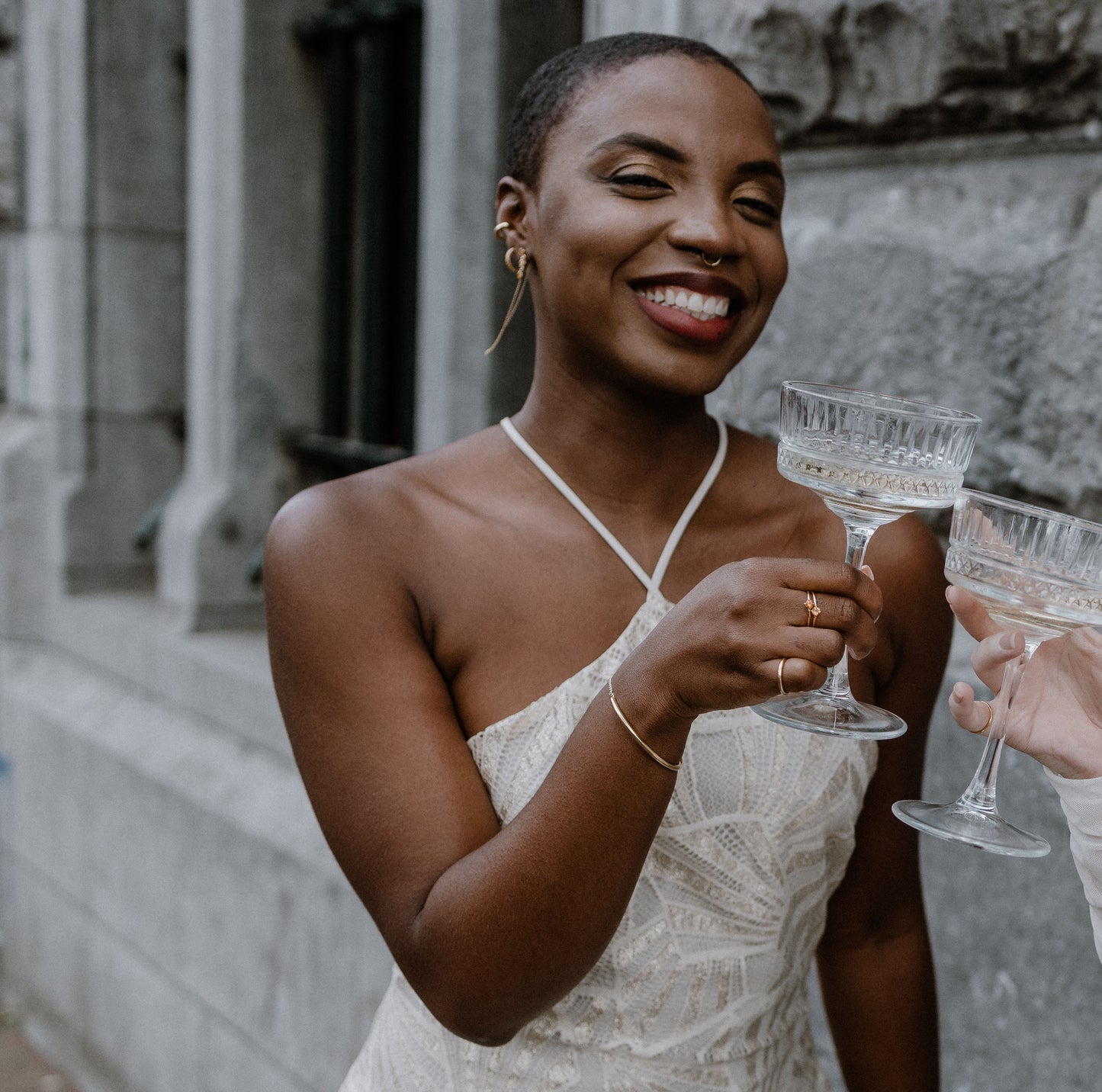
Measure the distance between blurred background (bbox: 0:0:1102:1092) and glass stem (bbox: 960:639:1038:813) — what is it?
25.4 inches

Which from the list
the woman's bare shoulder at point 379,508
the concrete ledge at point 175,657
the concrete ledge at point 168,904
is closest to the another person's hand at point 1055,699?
the woman's bare shoulder at point 379,508

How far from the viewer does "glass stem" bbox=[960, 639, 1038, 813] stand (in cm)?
144

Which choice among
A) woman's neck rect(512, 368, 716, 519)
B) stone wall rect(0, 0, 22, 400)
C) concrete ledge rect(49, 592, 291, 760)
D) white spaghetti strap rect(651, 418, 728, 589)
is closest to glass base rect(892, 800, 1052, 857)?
white spaghetti strap rect(651, 418, 728, 589)

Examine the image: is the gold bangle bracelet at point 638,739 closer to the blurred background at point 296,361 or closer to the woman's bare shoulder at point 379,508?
the woman's bare shoulder at point 379,508

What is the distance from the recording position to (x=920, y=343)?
2256mm

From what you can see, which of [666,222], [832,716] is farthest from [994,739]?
[666,222]

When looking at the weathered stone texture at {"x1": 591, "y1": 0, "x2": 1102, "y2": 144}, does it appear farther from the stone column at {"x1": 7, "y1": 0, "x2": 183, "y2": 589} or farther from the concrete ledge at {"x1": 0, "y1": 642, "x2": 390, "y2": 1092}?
the stone column at {"x1": 7, "y1": 0, "x2": 183, "y2": 589}

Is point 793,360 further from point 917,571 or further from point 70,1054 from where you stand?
point 70,1054

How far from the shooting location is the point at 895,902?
6.14 feet

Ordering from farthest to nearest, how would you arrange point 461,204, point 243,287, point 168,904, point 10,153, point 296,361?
point 10,153
point 296,361
point 243,287
point 168,904
point 461,204

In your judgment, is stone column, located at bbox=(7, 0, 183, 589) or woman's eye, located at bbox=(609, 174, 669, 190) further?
stone column, located at bbox=(7, 0, 183, 589)

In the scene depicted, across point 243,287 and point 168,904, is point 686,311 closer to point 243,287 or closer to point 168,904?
point 243,287

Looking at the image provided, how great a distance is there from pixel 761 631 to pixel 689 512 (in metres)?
0.55

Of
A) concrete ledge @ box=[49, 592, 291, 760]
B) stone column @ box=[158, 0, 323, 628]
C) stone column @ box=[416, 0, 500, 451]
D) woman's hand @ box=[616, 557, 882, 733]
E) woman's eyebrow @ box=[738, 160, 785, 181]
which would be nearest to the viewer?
woman's hand @ box=[616, 557, 882, 733]
